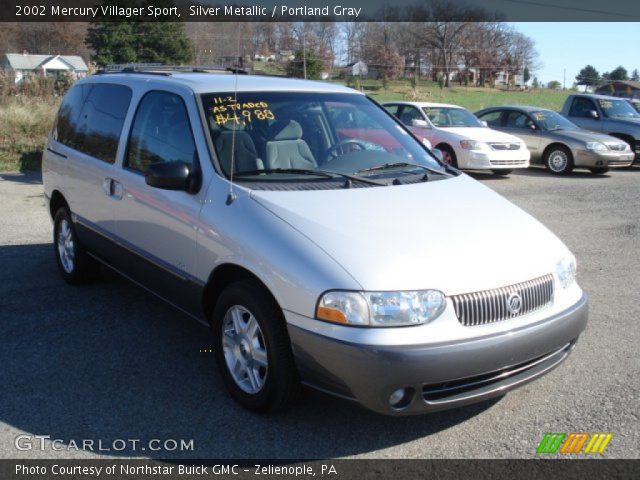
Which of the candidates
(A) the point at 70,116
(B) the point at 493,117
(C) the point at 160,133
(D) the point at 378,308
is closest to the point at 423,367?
(D) the point at 378,308

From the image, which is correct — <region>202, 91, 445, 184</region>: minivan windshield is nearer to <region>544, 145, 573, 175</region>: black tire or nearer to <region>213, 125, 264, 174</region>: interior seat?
<region>213, 125, 264, 174</region>: interior seat

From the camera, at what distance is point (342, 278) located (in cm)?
309

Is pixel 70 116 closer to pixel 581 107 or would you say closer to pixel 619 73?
pixel 581 107

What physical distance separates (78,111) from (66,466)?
141 inches

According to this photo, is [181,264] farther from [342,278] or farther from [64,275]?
[64,275]

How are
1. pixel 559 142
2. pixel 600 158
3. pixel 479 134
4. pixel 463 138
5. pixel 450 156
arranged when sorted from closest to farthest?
1. pixel 463 138
2. pixel 450 156
3. pixel 479 134
4. pixel 600 158
5. pixel 559 142

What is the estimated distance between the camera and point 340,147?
455 centimetres

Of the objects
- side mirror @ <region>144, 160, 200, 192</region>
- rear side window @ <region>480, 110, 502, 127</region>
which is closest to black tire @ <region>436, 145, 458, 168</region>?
rear side window @ <region>480, 110, 502, 127</region>

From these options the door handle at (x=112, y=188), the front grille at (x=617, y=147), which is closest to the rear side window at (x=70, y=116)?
the door handle at (x=112, y=188)

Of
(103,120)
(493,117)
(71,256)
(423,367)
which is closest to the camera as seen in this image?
(423,367)

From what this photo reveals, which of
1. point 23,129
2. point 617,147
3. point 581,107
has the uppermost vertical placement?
point 581,107

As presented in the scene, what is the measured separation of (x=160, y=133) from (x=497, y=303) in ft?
8.52

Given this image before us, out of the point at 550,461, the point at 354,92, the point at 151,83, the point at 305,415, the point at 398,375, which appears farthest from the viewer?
the point at 354,92

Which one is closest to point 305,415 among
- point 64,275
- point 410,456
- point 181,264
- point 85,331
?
point 410,456
